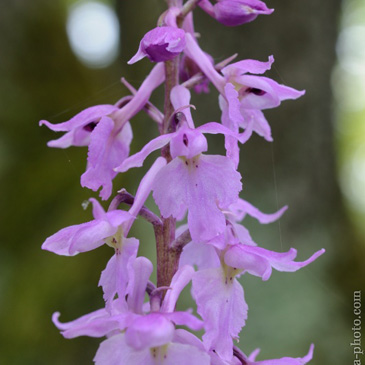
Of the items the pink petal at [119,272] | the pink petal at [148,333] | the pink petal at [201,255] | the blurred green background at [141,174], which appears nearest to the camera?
the pink petal at [148,333]

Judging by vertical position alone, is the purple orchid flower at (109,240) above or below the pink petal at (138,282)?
above

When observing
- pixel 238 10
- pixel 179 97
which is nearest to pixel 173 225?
pixel 179 97

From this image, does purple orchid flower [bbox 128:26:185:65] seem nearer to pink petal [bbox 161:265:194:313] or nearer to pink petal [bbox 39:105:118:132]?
pink petal [bbox 39:105:118:132]

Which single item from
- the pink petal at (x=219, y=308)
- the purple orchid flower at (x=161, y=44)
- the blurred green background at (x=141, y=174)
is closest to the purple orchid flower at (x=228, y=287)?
the pink petal at (x=219, y=308)

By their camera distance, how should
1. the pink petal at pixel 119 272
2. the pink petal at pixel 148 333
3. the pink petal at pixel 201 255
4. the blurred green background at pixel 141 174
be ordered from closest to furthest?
1. the pink petal at pixel 148 333
2. the pink petal at pixel 119 272
3. the pink petal at pixel 201 255
4. the blurred green background at pixel 141 174

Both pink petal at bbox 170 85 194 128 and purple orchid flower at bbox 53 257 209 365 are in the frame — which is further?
pink petal at bbox 170 85 194 128

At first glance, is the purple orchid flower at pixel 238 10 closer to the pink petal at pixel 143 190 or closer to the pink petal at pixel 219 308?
the pink petal at pixel 143 190

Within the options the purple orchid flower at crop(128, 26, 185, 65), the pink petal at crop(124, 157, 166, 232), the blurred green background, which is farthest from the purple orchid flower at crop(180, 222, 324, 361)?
the blurred green background
